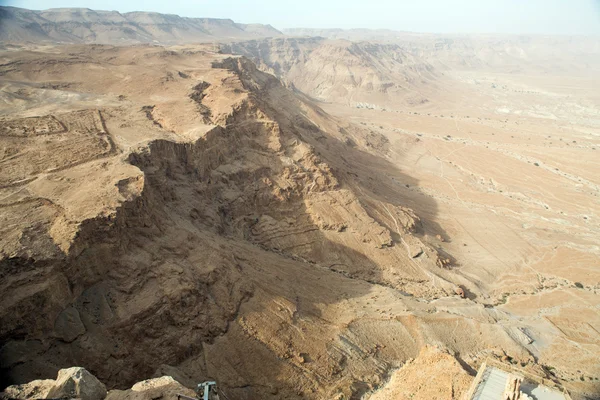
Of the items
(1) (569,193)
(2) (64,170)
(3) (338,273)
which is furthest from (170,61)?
(1) (569,193)

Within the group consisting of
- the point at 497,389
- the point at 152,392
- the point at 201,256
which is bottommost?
the point at 497,389

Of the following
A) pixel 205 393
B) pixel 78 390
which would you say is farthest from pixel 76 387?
pixel 205 393

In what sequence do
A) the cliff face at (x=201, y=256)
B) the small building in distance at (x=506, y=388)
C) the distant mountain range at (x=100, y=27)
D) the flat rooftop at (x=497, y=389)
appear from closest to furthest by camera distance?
the small building in distance at (x=506, y=388) → the flat rooftop at (x=497, y=389) → the cliff face at (x=201, y=256) → the distant mountain range at (x=100, y=27)

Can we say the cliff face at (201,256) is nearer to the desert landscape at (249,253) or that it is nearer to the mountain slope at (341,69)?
the desert landscape at (249,253)

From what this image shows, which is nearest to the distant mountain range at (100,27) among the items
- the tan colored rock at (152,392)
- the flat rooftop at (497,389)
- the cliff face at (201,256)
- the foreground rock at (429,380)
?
the cliff face at (201,256)

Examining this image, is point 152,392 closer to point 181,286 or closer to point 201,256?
point 181,286

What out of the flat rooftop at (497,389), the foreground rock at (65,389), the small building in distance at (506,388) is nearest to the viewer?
the foreground rock at (65,389)
